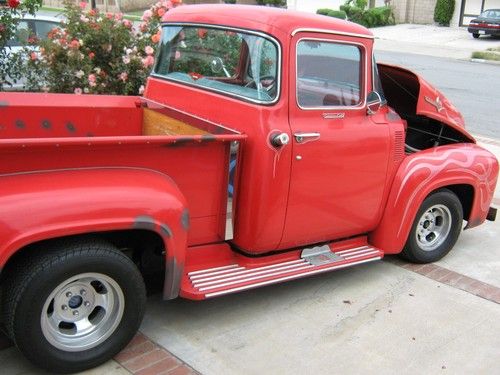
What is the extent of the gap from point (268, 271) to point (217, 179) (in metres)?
0.71

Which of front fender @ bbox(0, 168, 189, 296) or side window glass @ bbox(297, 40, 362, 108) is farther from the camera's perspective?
side window glass @ bbox(297, 40, 362, 108)

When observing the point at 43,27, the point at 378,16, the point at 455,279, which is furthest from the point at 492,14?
the point at 455,279

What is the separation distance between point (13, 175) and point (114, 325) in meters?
0.95

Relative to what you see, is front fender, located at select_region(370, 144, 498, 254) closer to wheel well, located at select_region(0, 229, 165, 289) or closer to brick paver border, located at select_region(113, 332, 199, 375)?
wheel well, located at select_region(0, 229, 165, 289)

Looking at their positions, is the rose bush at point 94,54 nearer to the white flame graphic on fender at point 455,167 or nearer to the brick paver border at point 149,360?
the white flame graphic on fender at point 455,167

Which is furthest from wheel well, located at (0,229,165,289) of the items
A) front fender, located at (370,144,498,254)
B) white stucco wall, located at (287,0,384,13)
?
white stucco wall, located at (287,0,384,13)

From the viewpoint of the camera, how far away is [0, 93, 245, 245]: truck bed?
8.99 feet

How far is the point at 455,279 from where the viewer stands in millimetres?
4430

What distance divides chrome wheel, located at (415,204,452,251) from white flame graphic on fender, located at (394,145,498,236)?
33cm

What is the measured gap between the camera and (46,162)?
275 cm

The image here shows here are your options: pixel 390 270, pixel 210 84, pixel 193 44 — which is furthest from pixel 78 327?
pixel 390 270

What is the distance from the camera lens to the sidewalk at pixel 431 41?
80.2 feet

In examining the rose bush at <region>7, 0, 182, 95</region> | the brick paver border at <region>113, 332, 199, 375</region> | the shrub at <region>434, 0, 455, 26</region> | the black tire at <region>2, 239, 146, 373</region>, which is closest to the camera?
the black tire at <region>2, 239, 146, 373</region>

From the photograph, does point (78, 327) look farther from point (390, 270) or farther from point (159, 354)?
point (390, 270)
